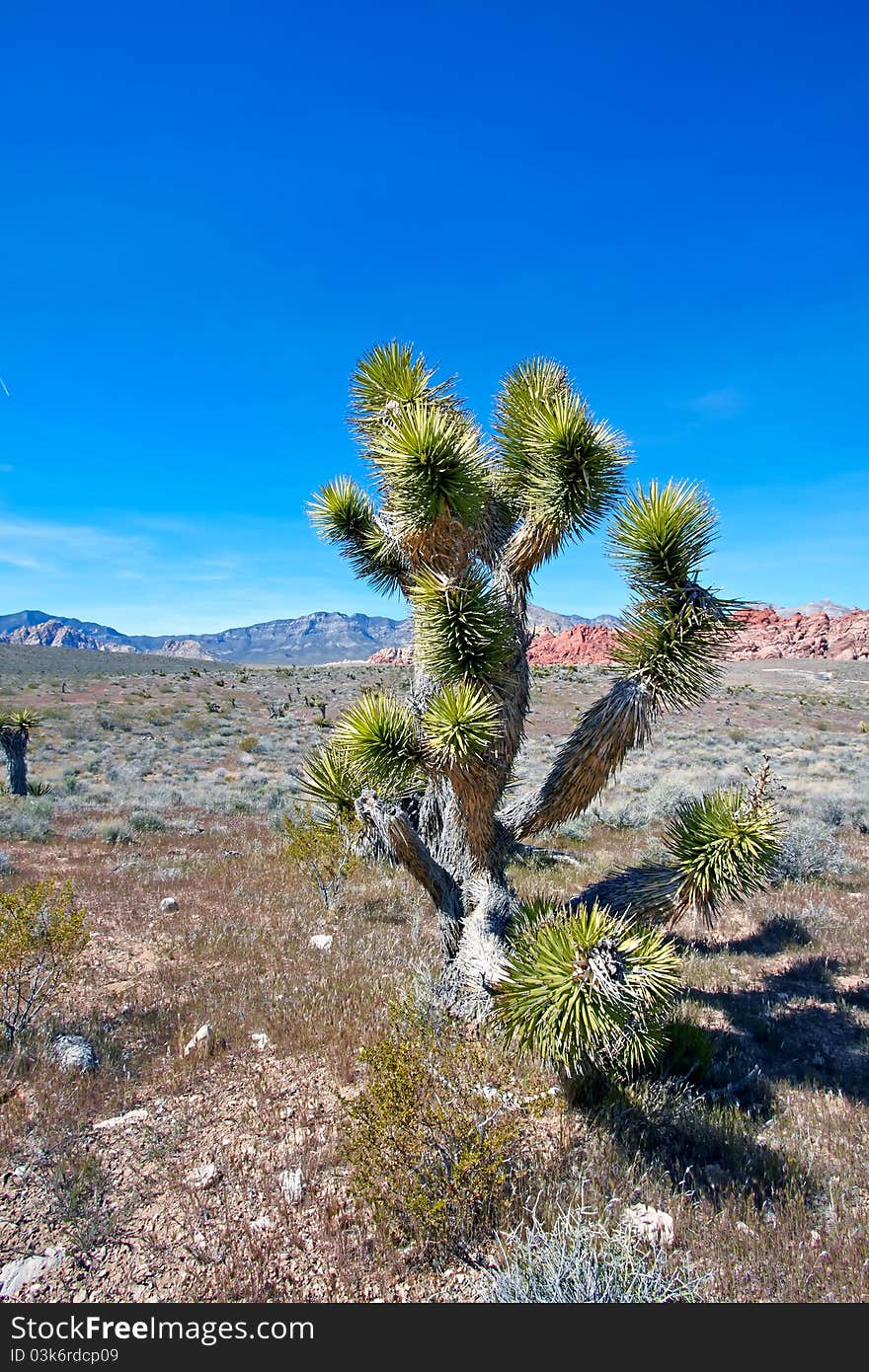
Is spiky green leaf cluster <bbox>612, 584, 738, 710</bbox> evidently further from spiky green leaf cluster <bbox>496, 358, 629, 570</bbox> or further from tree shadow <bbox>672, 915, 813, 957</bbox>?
tree shadow <bbox>672, 915, 813, 957</bbox>

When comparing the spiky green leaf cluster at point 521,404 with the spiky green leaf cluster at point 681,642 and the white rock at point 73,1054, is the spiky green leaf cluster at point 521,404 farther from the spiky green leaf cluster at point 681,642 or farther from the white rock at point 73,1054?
the white rock at point 73,1054

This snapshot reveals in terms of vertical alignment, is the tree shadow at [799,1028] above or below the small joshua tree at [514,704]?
below

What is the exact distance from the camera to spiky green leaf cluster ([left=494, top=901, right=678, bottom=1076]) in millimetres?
3342

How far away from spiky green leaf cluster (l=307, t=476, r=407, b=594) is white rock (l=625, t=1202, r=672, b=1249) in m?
4.40

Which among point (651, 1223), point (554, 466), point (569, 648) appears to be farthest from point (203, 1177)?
point (569, 648)

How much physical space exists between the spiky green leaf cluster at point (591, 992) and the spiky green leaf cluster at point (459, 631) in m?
1.62

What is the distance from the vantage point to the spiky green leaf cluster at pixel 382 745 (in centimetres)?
431

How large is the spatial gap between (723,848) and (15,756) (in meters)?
17.0

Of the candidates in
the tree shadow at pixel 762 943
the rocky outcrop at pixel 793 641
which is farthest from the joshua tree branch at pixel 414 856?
the rocky outcrop at pixel 793 641

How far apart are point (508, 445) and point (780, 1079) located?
17.2ft

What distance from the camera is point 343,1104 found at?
3.83 meters

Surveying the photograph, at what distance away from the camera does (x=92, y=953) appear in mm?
6777

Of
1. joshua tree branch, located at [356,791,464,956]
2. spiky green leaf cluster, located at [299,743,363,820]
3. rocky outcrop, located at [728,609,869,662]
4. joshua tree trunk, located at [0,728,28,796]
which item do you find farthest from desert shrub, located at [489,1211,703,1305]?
rocky outcrop, located at [728,609,869,662]

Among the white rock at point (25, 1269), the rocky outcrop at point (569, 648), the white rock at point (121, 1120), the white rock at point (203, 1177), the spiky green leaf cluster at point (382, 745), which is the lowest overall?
the white rock at point (121, 1120)
